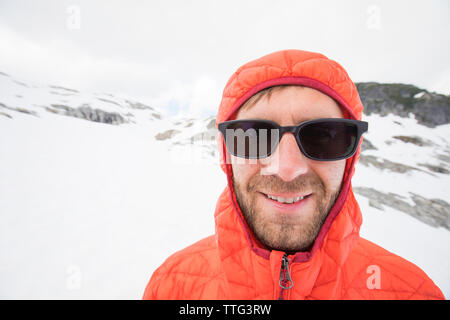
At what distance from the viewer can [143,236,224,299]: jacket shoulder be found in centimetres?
143

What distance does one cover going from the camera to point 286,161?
111 cm

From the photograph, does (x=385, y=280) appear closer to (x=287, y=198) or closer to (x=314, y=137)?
(x=287, y=198)

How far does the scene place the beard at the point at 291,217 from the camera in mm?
1106

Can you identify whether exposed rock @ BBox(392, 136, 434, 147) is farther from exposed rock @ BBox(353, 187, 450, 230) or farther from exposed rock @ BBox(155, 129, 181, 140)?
exposed rock @ BBox(155, 129, 181, 140)

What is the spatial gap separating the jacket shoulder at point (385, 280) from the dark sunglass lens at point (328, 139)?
1060 mm

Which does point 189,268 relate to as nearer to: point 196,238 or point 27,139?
point 196,238

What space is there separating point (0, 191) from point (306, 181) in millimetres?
7984

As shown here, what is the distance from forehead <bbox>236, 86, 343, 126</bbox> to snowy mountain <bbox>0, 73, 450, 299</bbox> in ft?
10.6

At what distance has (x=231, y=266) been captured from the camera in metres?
1.23

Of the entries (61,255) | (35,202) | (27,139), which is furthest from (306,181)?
(27,139)

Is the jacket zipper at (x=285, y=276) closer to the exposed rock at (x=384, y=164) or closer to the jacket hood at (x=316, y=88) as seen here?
the jacket hood at (x=316, y=88)

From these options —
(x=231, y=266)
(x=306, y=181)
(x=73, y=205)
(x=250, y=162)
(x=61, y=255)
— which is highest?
(x=250, y=162)

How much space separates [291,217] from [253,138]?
633mm

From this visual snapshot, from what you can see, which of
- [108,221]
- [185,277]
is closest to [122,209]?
[108,221]
